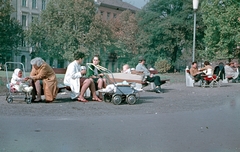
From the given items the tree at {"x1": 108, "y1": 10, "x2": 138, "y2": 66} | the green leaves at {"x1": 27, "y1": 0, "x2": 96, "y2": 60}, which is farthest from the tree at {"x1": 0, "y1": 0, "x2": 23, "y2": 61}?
the tree at {"x1": 108, "y1": 10, "x2": 138, "y2": 66}

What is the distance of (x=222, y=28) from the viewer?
2029 inches

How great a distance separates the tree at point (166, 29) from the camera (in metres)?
70.8

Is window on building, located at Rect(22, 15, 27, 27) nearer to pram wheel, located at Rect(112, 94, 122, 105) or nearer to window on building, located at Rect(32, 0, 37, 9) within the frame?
window on building, located at Rect(32, 0, 37, 9)

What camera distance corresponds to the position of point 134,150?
268 inches

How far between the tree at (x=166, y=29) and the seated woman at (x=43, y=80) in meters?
57.6

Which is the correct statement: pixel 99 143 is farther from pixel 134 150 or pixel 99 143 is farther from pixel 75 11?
pixel 75 11

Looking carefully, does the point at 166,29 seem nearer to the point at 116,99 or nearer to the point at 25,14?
the point at 25,14

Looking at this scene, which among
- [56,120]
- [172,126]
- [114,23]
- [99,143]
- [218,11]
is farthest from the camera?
[114,23]

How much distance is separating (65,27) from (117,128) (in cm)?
6340

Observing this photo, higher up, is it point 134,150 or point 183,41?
point 183,41

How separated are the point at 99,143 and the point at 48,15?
221 ft

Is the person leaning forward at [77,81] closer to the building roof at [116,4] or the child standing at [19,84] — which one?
the child standing at [19,84]

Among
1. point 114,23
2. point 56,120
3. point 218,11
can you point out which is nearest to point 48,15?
point 114,23

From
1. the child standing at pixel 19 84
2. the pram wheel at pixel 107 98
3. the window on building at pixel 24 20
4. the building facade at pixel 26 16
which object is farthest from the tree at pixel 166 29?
the child standing at pixel 19 84
